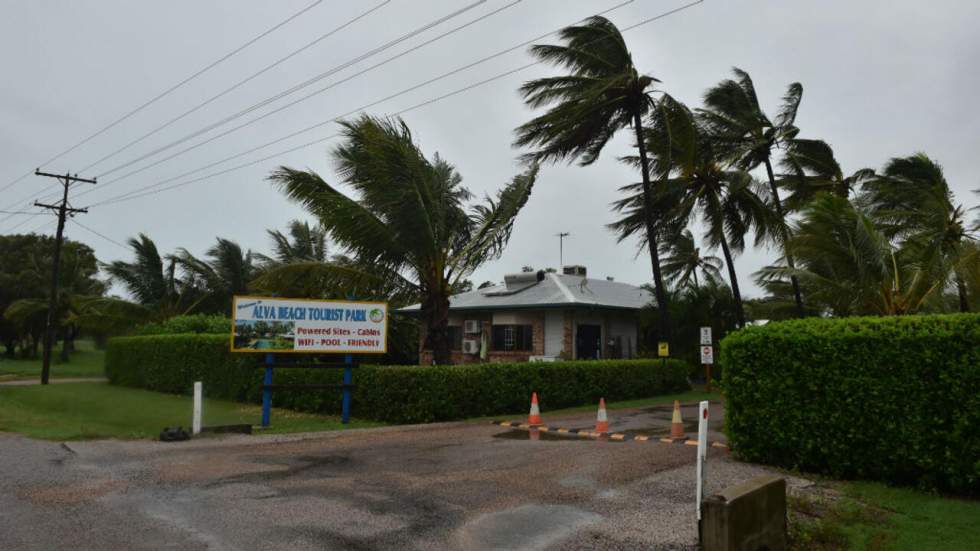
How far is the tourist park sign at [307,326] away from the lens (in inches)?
559

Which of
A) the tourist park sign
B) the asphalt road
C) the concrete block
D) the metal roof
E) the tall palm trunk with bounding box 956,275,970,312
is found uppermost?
the metal roof

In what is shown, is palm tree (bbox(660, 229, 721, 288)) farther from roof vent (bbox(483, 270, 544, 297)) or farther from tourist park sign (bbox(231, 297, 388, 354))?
tourist park sign (bbox(231, 297, 388, 354))

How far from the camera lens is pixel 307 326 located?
1484cm

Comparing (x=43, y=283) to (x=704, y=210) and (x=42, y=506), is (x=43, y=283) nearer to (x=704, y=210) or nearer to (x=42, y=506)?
(x=704, y=210)

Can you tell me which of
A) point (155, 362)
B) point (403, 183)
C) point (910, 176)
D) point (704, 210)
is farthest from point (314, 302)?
point (910, 176)

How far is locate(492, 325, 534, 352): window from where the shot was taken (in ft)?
84.2

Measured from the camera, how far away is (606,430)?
43.2ft

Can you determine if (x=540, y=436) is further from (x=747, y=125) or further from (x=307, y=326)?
(x=747, y=125)

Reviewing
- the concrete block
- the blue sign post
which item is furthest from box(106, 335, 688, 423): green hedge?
the concrete block

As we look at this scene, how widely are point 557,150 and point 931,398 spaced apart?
14951mm

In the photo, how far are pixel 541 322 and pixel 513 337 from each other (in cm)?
137

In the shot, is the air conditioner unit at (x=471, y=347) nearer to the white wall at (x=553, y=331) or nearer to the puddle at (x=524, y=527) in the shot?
the white wall at (x=553, y=331)


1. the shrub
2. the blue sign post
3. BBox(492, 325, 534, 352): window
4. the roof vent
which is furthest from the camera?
the roof vent

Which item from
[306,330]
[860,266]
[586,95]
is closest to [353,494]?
[306,330]
